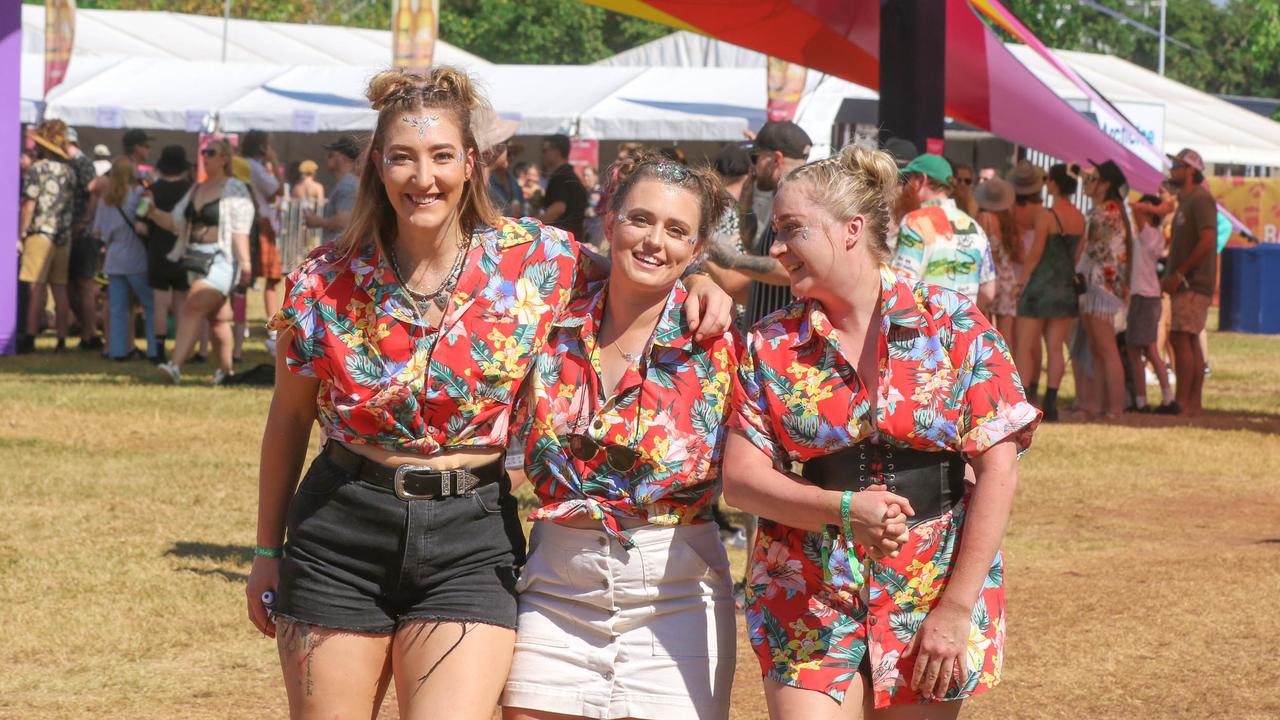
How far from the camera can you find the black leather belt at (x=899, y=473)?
123 inches

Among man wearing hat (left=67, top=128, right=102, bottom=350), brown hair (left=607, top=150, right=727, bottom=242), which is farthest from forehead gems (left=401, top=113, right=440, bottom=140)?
man wearing hat (left=67, top=128, right=102, bottom=350)

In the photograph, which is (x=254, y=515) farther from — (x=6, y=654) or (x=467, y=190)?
(x=467, y=190)

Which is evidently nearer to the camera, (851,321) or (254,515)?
(851,321)

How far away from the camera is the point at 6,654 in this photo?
592 cm

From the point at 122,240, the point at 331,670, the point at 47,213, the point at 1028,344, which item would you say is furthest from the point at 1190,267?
the point at 331,670

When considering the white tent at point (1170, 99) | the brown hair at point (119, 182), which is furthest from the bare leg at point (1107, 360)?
the white tent at point (1170, 99)

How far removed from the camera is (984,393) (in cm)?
312

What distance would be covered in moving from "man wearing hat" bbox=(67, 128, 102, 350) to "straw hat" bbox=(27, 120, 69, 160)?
0.17m

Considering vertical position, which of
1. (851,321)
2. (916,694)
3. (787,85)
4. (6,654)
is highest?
(787,85)

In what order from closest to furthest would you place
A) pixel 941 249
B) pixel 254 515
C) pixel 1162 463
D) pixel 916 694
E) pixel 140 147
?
1. pixel 916 694
2. pixel 941 249
3. pixel 254 515
4. pixel 1162 463
5. pixel 140 147

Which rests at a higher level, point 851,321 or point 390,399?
point 851,321

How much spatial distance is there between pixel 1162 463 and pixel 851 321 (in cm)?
835

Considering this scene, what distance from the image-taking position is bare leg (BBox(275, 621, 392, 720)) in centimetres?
317

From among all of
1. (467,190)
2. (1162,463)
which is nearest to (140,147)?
(1162,463)
